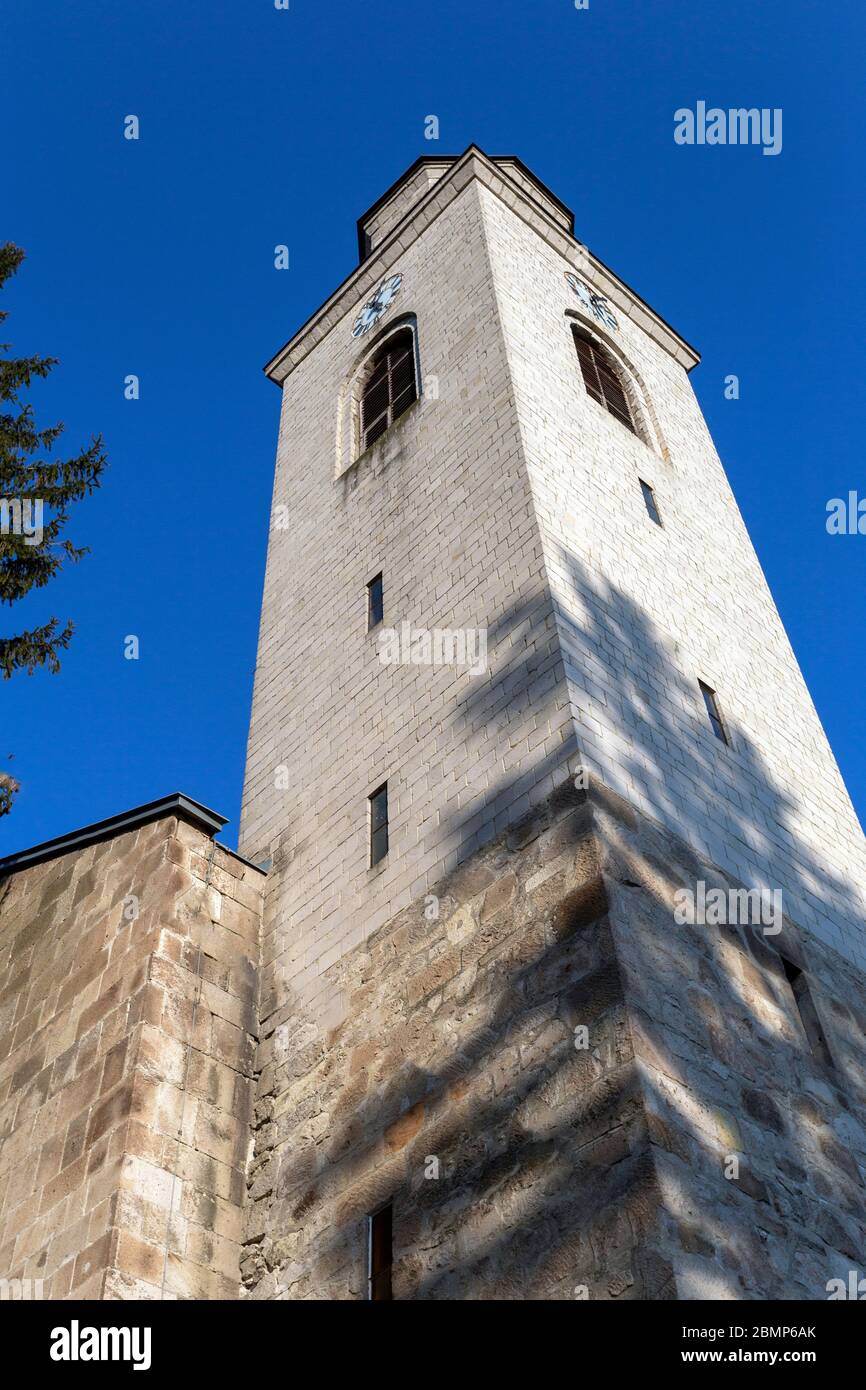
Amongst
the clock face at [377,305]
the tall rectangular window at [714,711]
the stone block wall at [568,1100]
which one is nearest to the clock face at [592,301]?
the clock face at [377,305]

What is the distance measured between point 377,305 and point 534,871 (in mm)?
13271

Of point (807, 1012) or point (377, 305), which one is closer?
point (807, 1012)

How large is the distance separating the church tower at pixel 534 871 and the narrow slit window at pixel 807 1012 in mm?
26

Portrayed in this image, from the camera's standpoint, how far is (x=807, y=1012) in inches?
432

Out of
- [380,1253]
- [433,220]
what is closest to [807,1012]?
[380,1253]

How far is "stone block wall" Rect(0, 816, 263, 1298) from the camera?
32.9 feet

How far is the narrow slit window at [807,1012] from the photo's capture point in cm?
1070

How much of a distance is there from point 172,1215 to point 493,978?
2.97 metres

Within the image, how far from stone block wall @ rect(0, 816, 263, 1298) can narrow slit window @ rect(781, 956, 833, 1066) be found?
455 centimetres

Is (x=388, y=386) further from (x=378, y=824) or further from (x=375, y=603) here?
(x=378, y=824)

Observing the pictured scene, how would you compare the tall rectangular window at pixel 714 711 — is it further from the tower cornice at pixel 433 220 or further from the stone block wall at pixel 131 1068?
the tower cornice at pixel 433 220

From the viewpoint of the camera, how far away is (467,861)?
10938 millimetres
